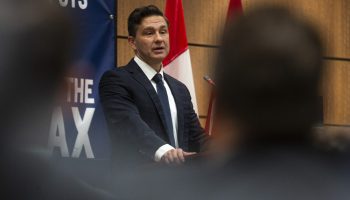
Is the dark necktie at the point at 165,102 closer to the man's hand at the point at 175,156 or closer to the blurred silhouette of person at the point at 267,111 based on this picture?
the man's hand at the point at 175,156

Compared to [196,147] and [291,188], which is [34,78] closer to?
[291,188]

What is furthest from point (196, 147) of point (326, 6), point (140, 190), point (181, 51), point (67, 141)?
point (326, 6)

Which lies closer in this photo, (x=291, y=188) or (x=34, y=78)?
(x=34, y=78)

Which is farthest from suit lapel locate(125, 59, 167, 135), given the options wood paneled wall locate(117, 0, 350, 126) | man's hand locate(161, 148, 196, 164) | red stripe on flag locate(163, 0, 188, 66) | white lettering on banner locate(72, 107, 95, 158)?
red stripe on flag locate(163, 0, 188, 66)

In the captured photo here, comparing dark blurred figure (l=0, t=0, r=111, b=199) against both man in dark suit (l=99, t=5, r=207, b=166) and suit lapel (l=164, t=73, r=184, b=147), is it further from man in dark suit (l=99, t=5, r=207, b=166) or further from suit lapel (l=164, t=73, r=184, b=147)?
suit lapel (l=164, t=73, r=184, b=147)

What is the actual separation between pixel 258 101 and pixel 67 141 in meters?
3.72

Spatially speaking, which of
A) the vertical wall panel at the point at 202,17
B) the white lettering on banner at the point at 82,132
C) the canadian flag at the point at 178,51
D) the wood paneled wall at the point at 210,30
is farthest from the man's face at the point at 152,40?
the vertical wall panel at the point at 202,17

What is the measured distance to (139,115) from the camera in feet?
10.3

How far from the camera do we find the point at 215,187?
1.03m

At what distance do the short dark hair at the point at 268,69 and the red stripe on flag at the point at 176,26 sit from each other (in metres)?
4.10

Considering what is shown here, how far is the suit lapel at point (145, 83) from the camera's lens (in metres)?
3.24

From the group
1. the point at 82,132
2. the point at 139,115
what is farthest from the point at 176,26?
the point at 139,115

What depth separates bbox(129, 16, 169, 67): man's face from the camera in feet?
11.5

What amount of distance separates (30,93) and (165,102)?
2.40m
